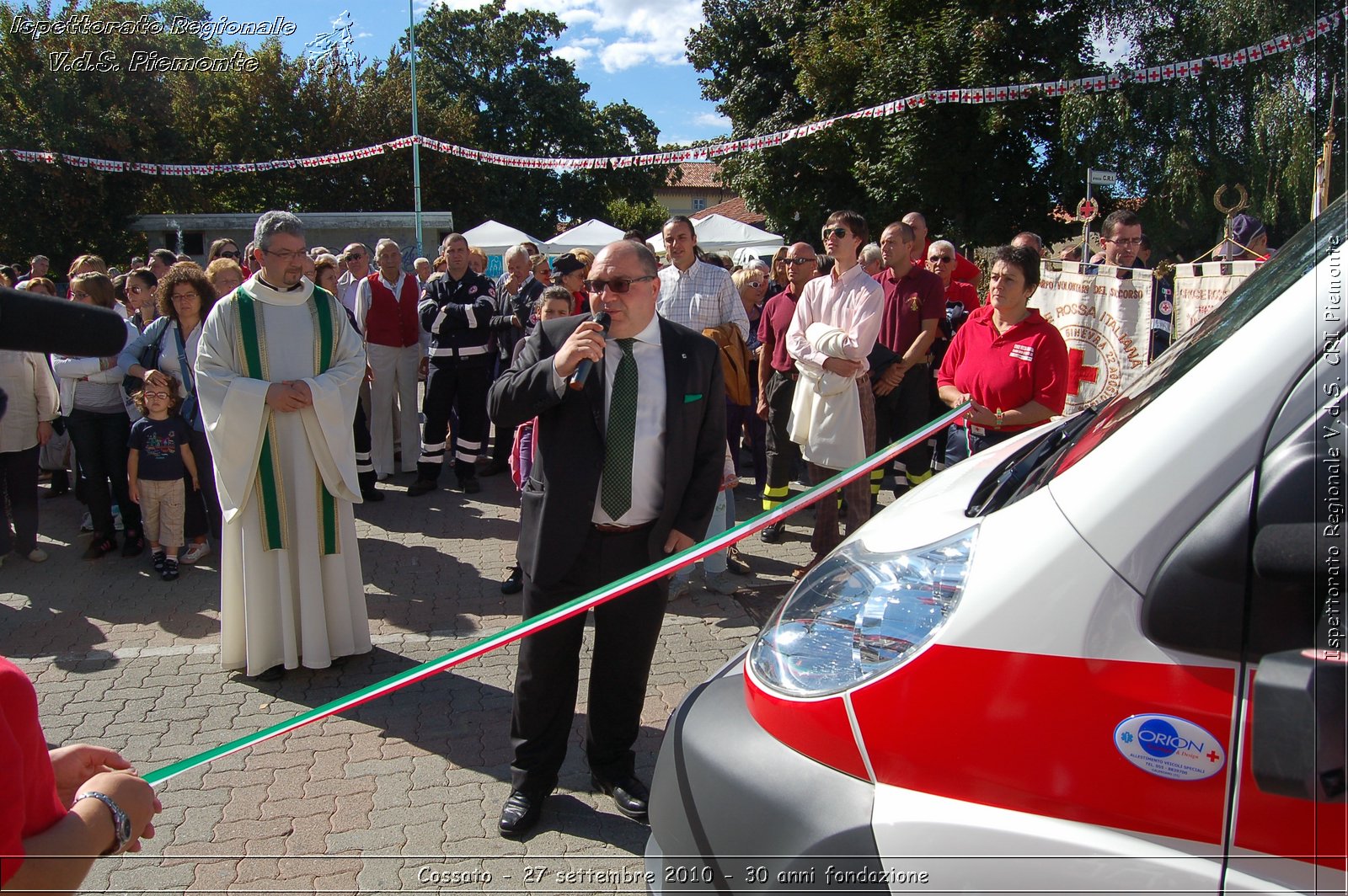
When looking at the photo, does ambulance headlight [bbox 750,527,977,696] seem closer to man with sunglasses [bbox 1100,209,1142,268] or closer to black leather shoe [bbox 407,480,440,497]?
man with sunglasses [bbox 1100,209,1142,268]

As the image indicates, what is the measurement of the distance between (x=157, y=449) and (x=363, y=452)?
2.09m

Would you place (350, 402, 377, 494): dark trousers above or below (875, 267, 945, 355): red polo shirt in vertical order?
below

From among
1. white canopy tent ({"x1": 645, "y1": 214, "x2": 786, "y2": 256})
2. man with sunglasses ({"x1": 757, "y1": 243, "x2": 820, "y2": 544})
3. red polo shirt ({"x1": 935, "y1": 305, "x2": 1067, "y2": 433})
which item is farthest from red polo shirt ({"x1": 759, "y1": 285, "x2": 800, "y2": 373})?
white canopy tent ({"x1": 645, "y1": 214, "x2": 786, "y2": 256})

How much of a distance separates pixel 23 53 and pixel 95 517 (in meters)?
29.0

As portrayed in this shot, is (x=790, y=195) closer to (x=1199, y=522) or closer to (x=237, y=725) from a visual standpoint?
(x=237, y=725)

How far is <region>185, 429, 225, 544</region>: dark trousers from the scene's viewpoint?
6.54 metres

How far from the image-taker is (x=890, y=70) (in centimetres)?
2347

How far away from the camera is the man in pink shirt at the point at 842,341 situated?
5473 mm

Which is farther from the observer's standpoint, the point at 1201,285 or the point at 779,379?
the point at 779,379

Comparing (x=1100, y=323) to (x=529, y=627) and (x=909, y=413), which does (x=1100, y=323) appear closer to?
(x=909, y=413)

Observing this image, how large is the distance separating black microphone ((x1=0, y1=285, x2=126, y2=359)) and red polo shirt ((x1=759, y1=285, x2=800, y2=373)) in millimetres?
5320

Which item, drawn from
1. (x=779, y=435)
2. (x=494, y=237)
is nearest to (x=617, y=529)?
(x=779, y=435)

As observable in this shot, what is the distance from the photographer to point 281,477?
456cm

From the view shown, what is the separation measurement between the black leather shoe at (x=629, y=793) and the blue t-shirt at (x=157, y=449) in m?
4.40
